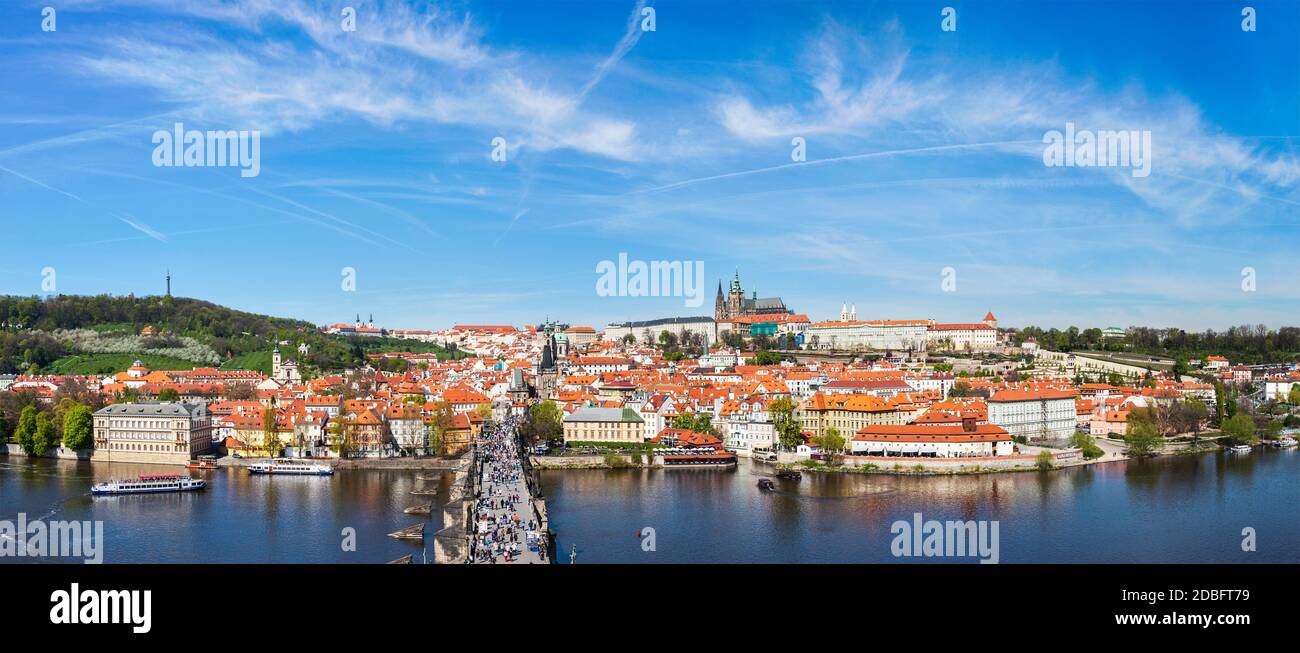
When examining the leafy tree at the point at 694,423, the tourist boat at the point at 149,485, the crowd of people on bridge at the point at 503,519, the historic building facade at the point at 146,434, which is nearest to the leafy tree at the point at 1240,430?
the leafy tree at the point at 694,423

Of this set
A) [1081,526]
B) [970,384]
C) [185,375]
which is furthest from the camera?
[185,375]

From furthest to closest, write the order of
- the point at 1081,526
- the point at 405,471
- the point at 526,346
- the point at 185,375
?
the point at 526,346 → the point at 185,375 → the point at 405,471 → the point at 1081,526

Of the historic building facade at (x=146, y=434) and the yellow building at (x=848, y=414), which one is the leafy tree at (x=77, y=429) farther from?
the yellow building at (x=848, y=414)

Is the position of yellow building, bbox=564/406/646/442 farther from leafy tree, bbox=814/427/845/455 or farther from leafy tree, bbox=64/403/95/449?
leafy tree, bbox=64/403/95/449
